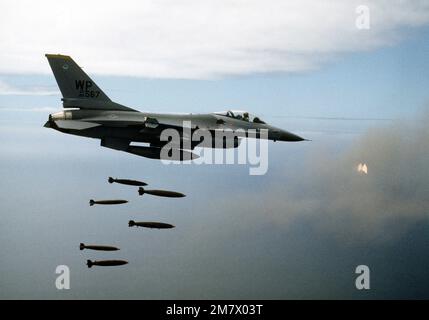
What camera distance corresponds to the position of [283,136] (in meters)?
34.9

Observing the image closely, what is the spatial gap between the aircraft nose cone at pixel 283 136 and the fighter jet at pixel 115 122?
6.57ft

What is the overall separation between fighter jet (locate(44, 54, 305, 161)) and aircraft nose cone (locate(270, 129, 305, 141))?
2002 millimetres

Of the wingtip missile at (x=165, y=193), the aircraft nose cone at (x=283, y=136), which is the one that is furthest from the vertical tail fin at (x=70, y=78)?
the aircraft nose cone at (x=283, y=136)

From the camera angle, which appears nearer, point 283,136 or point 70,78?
point 70,78

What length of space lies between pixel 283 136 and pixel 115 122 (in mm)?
7740

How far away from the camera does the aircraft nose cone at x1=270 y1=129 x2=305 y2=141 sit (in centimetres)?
3488

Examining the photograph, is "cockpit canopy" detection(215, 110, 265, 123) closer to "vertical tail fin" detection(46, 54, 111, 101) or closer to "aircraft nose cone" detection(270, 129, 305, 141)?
"aircraft nose cone" detection(270, 129, 305, 141)

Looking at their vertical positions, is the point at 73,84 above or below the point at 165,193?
above

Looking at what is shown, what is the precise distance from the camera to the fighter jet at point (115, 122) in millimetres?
32125

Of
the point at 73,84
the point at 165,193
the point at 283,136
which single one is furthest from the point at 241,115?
Answer: the point at 73,84

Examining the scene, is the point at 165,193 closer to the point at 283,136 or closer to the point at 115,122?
the point at 115,122

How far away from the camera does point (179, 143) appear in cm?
3303

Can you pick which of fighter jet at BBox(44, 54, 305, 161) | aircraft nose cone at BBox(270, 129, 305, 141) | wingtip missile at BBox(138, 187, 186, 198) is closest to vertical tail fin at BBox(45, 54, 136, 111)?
fighter jet at BBox(44, 54, 305, 161)

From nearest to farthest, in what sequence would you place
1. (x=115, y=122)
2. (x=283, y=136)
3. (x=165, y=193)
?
1. (x=115, y=122)
2. (x=283, y=136)
3. (x=165, y=193)
